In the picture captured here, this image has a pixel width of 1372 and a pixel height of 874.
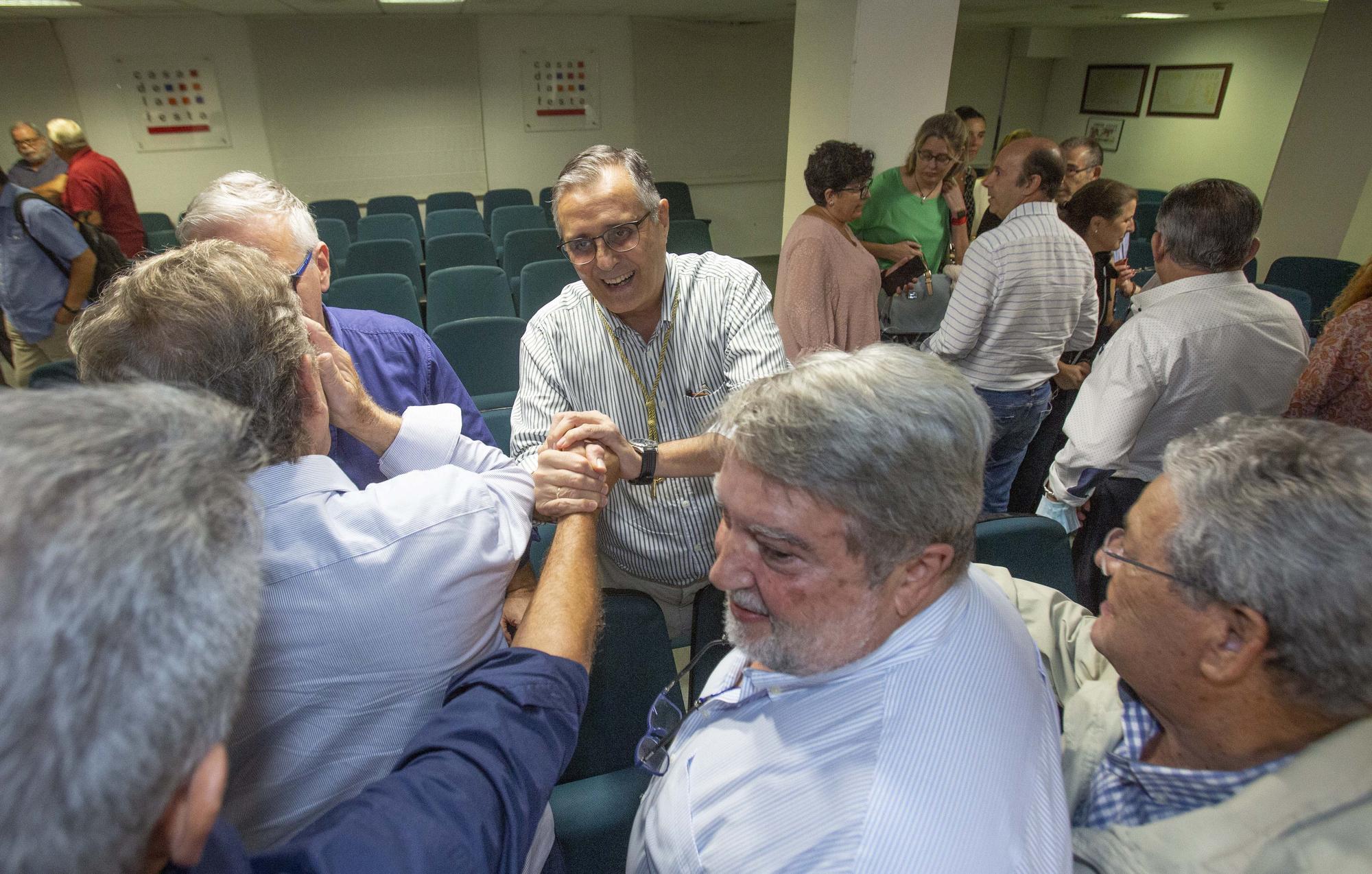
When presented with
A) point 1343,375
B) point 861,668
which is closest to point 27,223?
point 861,668

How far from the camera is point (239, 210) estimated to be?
1495mm

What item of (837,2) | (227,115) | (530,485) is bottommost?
(530,485)

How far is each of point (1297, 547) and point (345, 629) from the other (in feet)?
3.72

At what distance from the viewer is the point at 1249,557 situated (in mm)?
818

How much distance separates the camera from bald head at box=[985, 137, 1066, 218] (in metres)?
2.57

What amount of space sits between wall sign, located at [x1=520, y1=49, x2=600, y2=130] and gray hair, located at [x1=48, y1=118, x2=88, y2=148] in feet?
14.5

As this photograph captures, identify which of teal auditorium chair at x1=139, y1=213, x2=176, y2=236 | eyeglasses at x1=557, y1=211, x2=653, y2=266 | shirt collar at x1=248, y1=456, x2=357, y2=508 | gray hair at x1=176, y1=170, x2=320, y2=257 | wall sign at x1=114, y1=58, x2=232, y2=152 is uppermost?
wall sign at x1=114, y1=58, x2=232, y2=152

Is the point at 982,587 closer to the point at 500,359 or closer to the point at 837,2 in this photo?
the point at 500,359

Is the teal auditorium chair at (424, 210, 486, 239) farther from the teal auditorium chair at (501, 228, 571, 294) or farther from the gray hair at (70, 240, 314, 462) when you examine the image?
the gray hair at (70, 240, 314, 462)

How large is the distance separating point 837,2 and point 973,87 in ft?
27.4

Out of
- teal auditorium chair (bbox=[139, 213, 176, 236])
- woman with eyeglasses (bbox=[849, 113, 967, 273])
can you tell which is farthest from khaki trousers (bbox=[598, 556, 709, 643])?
teal auditorium chair (bbox=[139, 213, 176, 236])

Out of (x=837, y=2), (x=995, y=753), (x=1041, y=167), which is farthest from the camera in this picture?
(x=837, y=2)

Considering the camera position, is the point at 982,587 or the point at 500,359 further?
the point at 500,359

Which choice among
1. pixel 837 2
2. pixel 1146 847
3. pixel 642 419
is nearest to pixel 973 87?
pixel 837 2
